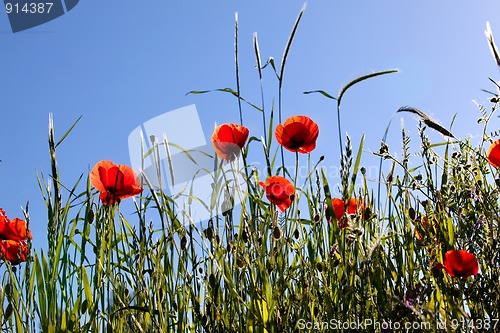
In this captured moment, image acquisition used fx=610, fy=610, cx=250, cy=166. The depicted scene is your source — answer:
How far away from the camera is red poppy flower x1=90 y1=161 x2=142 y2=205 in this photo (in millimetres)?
1995

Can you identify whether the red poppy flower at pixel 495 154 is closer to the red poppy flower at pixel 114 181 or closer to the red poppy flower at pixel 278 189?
the red poppy flower at pixel 278 189

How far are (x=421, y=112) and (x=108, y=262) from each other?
3.58ft

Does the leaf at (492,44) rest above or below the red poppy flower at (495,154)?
above

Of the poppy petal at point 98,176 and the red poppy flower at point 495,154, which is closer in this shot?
the poppy petal at point 98,176

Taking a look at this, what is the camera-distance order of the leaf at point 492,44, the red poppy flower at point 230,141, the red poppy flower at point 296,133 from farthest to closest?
the red poppy flower at point 296,133
the red poppy flower at point 230,141
the leaf at point 492,44

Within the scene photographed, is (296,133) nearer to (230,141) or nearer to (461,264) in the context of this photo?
(230,141)

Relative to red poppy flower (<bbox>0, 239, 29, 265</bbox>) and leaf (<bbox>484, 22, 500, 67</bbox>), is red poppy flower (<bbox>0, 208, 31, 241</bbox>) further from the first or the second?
leaf (<bbox>484, 22, 500, 67</bbox>)

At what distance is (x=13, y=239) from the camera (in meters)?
2.33

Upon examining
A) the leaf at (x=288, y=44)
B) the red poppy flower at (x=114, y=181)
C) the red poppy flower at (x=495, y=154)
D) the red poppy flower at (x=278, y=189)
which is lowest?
the red poppy flower at (x=278, y=189)

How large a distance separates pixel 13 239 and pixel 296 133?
1.16 m

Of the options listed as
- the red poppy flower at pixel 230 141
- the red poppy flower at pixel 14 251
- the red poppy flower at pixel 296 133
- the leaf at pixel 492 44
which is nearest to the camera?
the leaf at pixel 492 44

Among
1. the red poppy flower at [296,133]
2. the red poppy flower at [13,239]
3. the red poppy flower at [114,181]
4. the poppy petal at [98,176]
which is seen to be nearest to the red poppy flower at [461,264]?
the red poppy flower at [296,133]

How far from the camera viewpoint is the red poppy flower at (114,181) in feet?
6.55

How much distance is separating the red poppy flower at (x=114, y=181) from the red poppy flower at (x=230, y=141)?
0.97 ft
